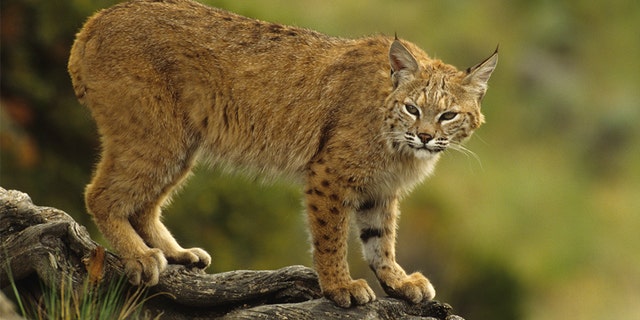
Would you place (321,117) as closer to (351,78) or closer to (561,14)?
(351,78)

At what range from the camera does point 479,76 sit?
32.0 ft

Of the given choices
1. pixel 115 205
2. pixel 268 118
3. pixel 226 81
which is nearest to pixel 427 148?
pixel 268 118

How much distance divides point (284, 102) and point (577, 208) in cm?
2084

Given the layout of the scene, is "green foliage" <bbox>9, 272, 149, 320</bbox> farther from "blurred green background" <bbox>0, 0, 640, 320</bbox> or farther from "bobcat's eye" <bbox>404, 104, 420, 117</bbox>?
"bobcat's eye" <bbox>404, 104, 420, 117</bbox>

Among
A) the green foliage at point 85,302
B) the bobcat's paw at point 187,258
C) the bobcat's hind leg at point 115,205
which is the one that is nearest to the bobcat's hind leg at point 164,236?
the bobcat's paw at point 187,258

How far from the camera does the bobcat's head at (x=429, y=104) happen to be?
375 inches

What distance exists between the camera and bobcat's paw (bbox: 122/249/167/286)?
375 inches

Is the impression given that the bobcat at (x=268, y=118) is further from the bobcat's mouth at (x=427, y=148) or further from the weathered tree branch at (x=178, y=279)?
the weathered tree branch at (x=178, y=279)

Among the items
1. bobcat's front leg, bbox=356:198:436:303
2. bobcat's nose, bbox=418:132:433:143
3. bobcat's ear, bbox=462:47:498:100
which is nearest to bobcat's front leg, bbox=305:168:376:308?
bobcat's front leg, bbox=356:198:436:303

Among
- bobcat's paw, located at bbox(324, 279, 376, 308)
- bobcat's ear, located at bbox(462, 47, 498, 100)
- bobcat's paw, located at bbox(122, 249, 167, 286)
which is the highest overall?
bobcat's ear, located at bbox(462, 47, 498, 100)

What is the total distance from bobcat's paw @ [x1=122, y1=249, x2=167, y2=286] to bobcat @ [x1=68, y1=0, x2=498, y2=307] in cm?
1

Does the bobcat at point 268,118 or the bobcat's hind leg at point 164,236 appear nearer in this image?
the bobcat at point 268,118

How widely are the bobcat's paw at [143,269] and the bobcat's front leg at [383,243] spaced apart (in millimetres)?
1692

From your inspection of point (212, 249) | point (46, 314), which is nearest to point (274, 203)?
point (212, 249)
